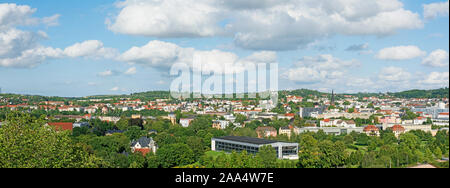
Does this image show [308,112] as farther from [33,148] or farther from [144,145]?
[33,148]

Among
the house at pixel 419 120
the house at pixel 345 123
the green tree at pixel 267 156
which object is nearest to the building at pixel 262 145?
the green tree at pixel 267 156

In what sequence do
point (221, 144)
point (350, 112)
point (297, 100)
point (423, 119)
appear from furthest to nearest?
point (297, 100) → point (350, 112) → point (423, 119) → point (221, 144)

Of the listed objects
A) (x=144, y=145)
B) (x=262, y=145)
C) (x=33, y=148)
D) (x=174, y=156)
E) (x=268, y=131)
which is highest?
(x=33, y=148)

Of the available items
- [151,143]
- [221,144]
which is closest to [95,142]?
[151,143]

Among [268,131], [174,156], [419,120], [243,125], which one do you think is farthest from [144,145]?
[419,120]

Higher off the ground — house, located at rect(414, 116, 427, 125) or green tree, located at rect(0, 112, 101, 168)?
green tree, located at rect(0, 112, 101, 168)

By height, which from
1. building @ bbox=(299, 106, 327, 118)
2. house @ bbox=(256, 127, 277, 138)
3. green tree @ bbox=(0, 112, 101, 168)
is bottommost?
house @ bbox=(256, 127, 277, 138)

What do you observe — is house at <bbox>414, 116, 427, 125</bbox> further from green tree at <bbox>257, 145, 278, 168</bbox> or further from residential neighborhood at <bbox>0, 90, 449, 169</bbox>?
green tree at <bbox>257, 145, 278, 168</bbox>

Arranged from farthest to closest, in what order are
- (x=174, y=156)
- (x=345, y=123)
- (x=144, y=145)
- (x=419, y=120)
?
(x=345, y=123)
(x=419, y=120)
(x=144, y=145)
(x=174, y=156)

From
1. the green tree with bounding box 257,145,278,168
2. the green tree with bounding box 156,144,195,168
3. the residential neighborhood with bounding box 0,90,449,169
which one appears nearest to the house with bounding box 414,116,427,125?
the residential neighborhood with bounding box 0,90,449,169

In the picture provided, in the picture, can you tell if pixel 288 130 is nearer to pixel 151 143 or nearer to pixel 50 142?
pixel 151 143
